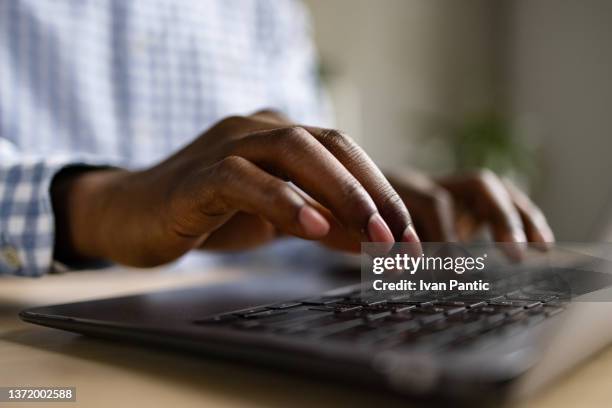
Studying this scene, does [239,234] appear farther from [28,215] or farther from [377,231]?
[377,231]

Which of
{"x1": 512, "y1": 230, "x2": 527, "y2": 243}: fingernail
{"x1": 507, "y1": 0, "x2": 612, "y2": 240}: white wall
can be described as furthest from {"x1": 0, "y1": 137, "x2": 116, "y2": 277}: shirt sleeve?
{"x1": 507, "y1": 0, "x2": 612, "y2": 240}: white wall

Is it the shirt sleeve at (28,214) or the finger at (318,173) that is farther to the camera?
the shirt sleeve at (28,214)

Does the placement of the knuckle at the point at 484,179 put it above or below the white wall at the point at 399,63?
below

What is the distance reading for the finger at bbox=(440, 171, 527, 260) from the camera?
0.64m

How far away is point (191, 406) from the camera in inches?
7.9

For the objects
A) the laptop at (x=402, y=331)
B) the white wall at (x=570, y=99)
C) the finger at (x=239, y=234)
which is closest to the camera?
the laptop at (x=402, y=331)

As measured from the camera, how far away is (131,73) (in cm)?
89

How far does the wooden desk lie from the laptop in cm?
1

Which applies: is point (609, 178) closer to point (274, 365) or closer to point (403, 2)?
point (403, 2)

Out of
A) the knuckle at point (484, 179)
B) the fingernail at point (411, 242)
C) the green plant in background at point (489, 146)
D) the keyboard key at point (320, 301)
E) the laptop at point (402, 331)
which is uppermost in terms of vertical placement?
the green plant in background at point (489, 146)

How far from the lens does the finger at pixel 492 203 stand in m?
0.64

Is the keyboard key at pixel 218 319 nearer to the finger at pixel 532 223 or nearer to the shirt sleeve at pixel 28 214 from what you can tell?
the shirt sleeve at pixel 28 214

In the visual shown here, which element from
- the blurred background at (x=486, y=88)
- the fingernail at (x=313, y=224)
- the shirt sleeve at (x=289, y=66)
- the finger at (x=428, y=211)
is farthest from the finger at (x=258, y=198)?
the blurred background at (x=486, y=88)

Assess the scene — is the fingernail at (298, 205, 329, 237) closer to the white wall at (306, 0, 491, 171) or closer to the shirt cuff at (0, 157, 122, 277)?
the shirt cuff at (0, 157, 122, 277)
